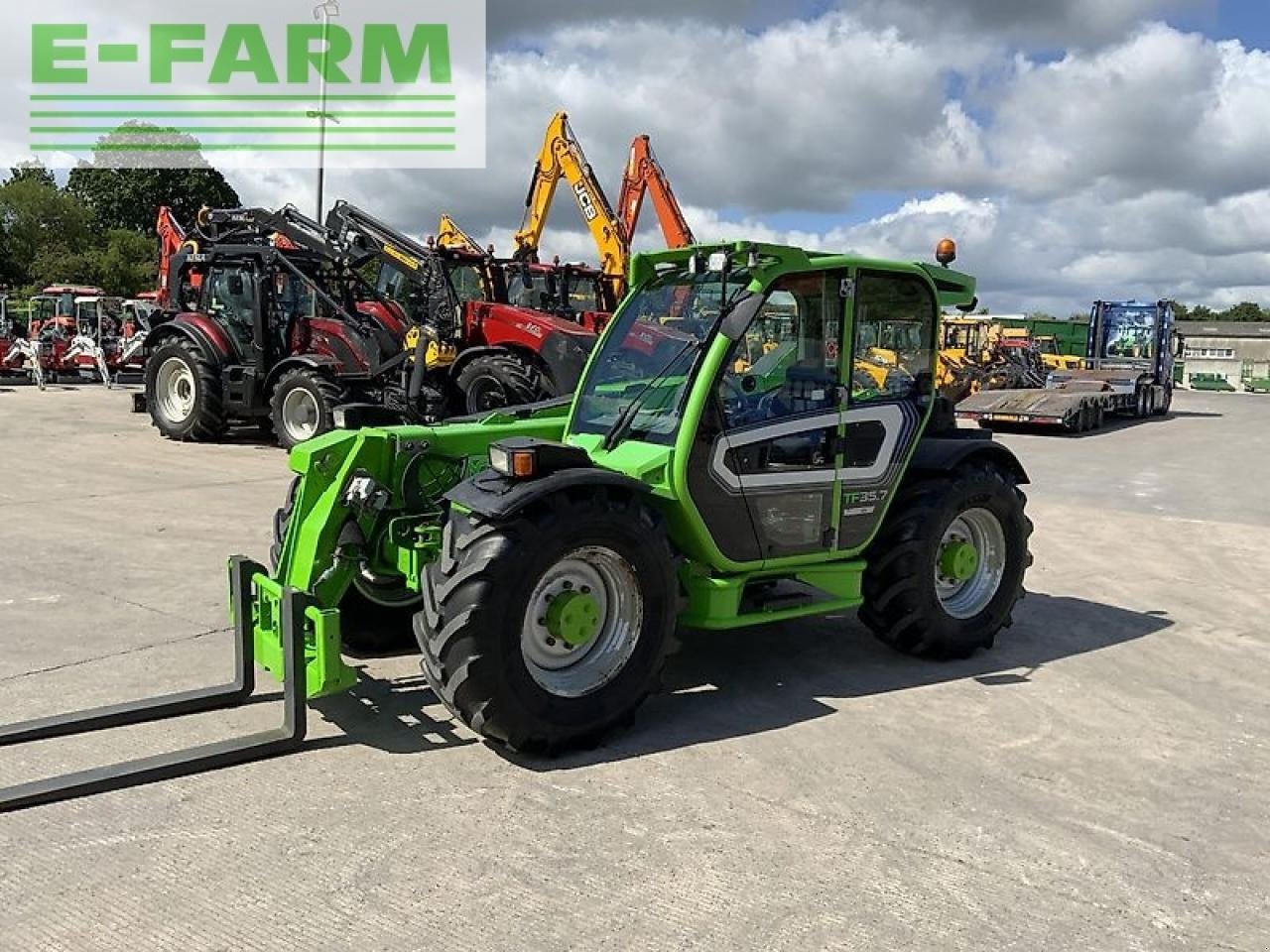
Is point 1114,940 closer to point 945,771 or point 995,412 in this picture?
point 945,771

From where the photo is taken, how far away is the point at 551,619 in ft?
14.9

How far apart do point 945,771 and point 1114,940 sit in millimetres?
1226

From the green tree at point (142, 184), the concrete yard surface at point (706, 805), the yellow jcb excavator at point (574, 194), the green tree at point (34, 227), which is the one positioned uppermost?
the green tree at point (142, 184)

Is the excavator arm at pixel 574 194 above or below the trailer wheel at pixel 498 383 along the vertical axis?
above

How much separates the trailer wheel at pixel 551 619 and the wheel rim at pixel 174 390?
12734mm

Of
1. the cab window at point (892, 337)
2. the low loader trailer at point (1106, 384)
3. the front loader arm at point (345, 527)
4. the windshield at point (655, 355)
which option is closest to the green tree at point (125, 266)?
the low loader trailer at point (1106, 384)

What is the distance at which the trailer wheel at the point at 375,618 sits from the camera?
5.44 metres

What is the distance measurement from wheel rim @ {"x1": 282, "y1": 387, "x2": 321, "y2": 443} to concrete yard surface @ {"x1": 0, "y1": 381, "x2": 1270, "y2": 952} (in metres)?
7.15

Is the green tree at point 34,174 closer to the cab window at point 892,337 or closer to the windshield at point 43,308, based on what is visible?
the windshield at point 43,308

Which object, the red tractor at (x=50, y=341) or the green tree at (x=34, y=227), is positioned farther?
the green tree at (x=34, y=227)

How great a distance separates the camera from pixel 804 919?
10.8 feet

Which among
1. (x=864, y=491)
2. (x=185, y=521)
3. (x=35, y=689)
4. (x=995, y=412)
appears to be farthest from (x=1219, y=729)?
(x=995, y=412)

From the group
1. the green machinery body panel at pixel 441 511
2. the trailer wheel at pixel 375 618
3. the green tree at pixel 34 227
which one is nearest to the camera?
the green machinery body panel at pixel 441 511

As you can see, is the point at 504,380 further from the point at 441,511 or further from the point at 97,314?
the point at 97,314
